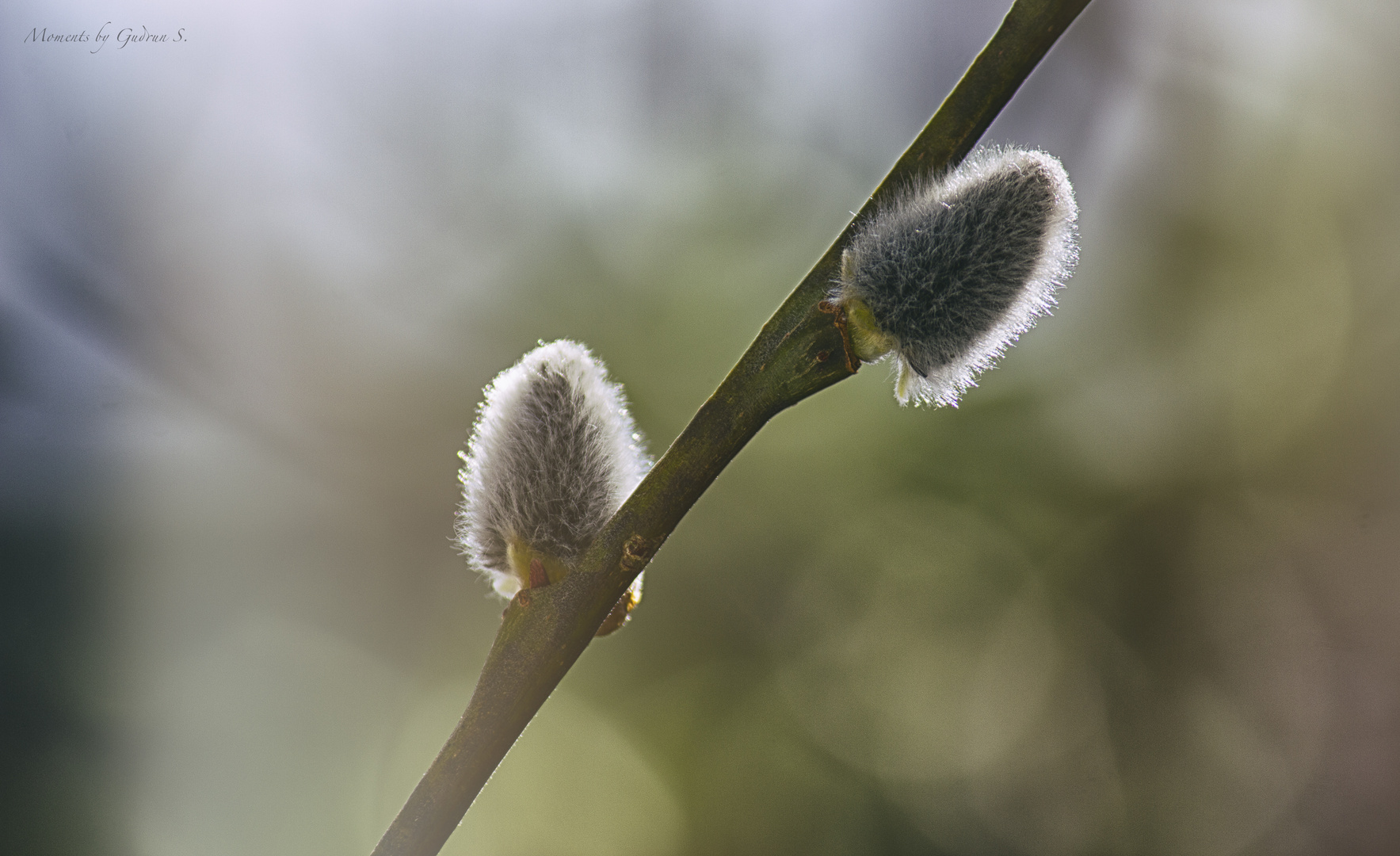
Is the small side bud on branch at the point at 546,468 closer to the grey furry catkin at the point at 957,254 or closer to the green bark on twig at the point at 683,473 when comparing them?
the green bark on twig at the point at 683,473

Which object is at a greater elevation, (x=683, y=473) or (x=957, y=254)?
(x=957, y=254)

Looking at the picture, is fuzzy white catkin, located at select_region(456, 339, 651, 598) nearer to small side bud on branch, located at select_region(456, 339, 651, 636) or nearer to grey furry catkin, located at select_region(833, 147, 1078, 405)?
small side bud on branch, located at select_region(456, 339, 651, 636)

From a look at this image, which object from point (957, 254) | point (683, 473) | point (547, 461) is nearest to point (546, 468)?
point (547, 461)

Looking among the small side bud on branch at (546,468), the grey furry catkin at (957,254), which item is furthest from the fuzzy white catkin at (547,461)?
the grey furry catkin at (957,254)

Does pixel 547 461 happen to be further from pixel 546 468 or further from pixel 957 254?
pixel 957 254

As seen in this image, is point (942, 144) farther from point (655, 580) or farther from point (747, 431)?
point (655, 580)
